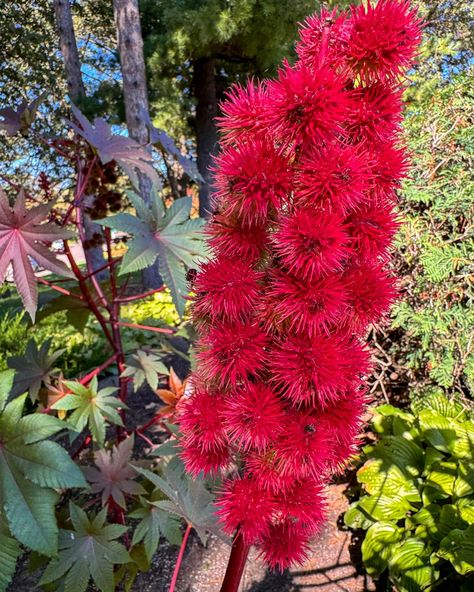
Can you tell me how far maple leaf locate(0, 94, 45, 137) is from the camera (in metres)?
1.52

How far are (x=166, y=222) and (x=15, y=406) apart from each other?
67 centimetres

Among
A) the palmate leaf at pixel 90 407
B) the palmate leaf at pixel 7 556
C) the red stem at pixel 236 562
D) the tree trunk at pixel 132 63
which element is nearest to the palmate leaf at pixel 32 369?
the palmate leaf at pixel 90 407

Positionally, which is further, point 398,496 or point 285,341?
point 398,496

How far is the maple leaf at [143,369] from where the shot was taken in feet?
5.59

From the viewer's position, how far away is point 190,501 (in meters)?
1.12

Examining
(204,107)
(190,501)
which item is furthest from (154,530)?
(204,107)

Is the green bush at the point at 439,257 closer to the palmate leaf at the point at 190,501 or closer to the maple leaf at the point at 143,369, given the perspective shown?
the maple leaf at the point at 143,369

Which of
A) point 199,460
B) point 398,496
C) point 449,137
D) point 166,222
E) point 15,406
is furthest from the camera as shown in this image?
point 449,137

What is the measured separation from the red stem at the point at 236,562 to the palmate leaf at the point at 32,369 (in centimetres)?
110

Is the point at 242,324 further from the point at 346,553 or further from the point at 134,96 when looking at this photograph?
the point at 134,96

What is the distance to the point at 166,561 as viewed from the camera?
6.79ft

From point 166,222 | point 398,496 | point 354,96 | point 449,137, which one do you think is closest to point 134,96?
point 449,137

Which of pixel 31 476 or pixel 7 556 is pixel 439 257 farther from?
pixel 7 556

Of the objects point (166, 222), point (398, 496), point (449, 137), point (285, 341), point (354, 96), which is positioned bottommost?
point (285, 341)
